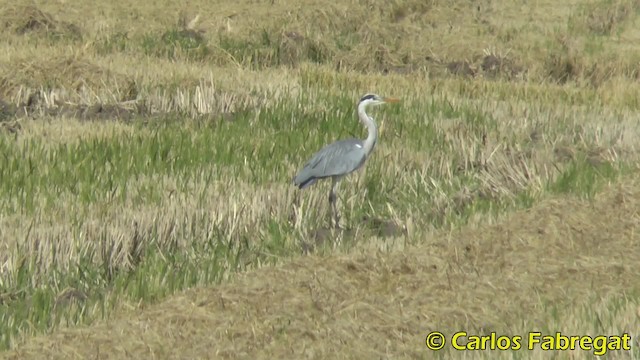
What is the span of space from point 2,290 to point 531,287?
2.55 m

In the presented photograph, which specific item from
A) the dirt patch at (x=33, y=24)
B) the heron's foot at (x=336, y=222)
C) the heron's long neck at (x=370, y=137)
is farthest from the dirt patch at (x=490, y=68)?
the heron's foot at (x=336, y=222)

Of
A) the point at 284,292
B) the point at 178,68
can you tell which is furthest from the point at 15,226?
the point at 178,68

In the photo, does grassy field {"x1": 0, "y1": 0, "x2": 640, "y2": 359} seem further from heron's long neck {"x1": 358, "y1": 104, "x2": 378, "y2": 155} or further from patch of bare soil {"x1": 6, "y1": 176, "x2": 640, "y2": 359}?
heron's long neck {"x1": 358, "y1": 104, "x2": 378, "y2": 155}

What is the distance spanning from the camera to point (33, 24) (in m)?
17.5

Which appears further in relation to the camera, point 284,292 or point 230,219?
point 230,219

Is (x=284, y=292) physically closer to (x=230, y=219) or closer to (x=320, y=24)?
(x=230, y=219)

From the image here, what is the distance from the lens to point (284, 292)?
18.3 feet

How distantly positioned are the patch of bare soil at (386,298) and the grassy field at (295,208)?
0.01 metres

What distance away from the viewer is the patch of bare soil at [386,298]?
4934 millimetres

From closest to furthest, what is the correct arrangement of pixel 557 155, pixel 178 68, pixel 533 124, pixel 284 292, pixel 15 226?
pixel 284 292
pixel 15 226
pixel 557 155
pixel 533 124
pixel 178 68

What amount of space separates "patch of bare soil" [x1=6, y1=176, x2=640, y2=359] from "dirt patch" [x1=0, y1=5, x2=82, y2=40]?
37.6 feet

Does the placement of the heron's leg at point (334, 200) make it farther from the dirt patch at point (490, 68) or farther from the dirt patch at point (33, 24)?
the dirt patch at point (33, 24)

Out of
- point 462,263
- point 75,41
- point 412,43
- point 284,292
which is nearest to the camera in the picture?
point 284,292

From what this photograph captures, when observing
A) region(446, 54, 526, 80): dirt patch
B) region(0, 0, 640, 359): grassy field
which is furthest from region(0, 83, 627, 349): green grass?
region(446, 54, 526, 80): dirt patch
